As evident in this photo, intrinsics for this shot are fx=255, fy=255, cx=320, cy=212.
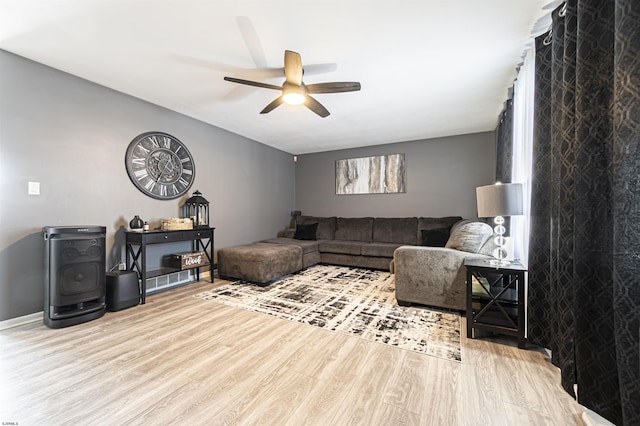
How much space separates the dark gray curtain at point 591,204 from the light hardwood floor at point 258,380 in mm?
329

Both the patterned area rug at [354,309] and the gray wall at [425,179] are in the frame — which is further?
the gray wall at [425,179]

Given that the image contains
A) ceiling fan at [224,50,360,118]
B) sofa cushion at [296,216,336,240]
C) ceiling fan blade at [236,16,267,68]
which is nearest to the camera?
ceiling fan blade at [236,16,267,68]

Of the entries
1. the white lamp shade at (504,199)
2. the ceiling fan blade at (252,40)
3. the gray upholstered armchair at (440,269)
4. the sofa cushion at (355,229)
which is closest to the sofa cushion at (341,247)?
the sofa cushion at (355,229)

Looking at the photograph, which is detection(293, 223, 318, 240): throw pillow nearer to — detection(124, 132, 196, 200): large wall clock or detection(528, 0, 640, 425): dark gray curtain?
detection(124, 132, 196, 200): large wall clock

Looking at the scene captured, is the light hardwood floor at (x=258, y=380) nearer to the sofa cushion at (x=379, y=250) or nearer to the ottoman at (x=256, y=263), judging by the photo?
the ottoman at (x=256, y=263)

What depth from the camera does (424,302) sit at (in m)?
2.73

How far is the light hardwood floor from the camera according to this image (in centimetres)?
132

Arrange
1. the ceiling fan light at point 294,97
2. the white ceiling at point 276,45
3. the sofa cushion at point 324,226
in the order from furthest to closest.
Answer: the sofa cushion at point 324,226 → the ceiling fan light at point 294,97 → the white ceiling at point 276,45

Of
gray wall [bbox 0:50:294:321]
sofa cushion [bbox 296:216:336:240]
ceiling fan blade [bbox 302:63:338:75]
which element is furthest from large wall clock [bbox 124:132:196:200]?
sofa cushion [bbox 296:216:336:240]

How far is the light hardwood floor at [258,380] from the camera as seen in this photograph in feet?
4.33

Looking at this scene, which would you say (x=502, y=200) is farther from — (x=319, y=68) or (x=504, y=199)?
(x=319, y=68)

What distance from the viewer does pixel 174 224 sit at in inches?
133

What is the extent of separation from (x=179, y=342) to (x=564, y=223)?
2.77 m

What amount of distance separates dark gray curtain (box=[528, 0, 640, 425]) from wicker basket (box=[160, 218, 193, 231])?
378 centimetres
